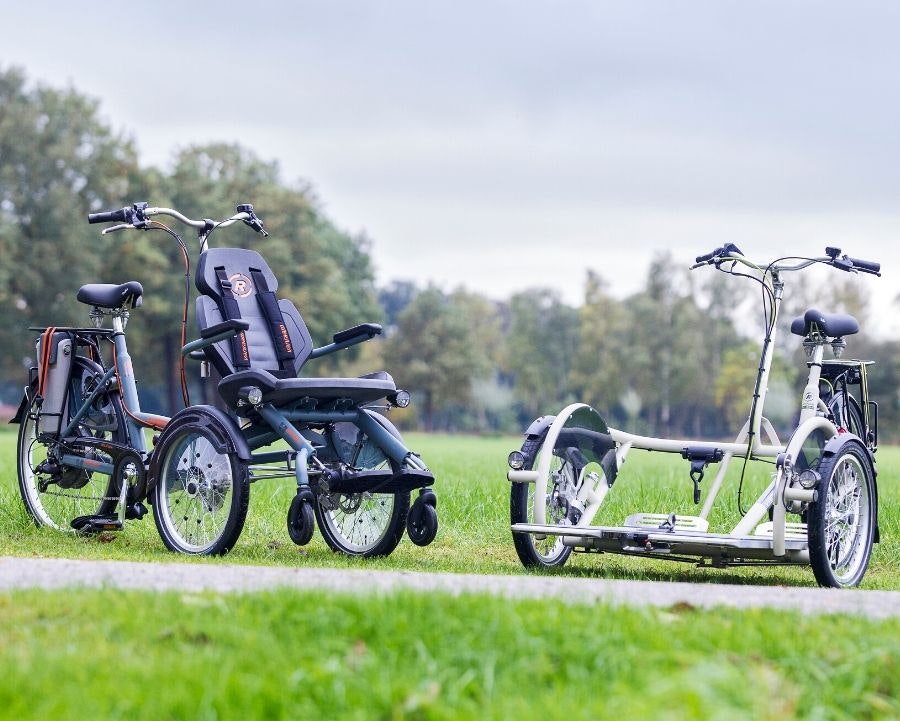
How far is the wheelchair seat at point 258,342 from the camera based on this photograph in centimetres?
762

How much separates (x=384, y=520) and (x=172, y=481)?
123cm

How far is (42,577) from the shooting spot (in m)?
5.68

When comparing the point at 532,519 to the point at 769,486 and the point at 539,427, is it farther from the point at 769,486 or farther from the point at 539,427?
the point at 769,486

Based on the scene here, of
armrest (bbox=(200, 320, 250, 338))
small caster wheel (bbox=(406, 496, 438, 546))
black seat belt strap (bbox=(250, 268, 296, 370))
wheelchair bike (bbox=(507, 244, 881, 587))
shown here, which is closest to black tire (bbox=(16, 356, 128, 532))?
black seat belt strap (bbox=(250, 268, 296, 370))

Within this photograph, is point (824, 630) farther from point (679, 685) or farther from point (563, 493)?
point (563, 493)

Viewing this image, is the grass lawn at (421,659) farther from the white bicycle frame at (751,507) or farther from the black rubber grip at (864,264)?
the black rubber grip at (864,264)

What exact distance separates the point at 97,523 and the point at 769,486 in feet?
13.2

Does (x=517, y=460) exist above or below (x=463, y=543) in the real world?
above

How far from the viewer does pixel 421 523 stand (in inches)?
298

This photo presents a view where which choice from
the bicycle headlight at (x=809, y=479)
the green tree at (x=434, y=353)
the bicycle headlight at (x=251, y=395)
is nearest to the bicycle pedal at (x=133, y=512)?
the bicycle headlight at (x=251, y=395)

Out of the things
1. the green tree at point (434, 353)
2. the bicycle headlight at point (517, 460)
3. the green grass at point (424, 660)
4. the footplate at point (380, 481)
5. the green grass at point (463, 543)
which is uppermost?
the green tree at point (434, 353)

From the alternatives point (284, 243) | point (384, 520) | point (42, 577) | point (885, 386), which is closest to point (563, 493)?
point (384, 520)

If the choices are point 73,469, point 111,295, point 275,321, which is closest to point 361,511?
point 275,321

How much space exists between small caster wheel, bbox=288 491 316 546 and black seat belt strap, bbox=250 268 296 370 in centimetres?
132
